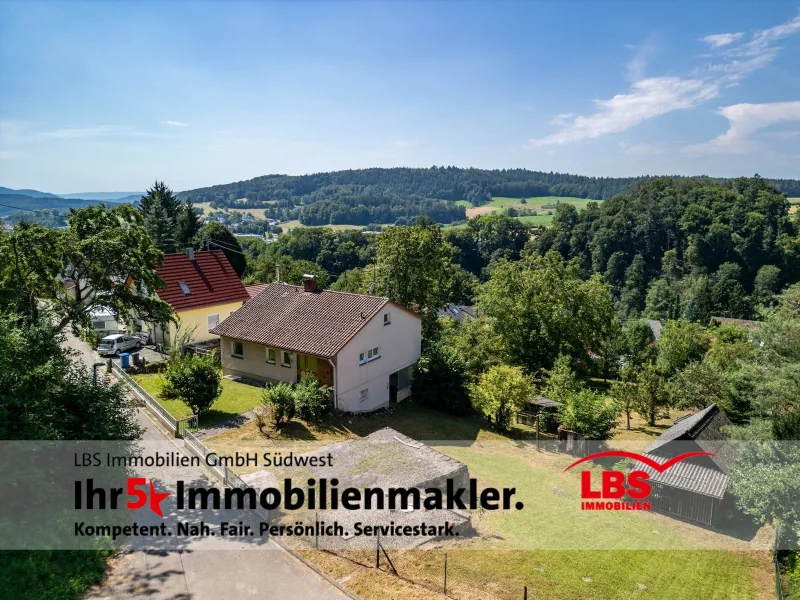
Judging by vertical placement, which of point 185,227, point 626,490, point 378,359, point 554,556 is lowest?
point 626,490

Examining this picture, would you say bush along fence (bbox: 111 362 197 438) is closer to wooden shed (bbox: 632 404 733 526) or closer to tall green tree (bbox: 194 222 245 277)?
wooden shed (bbox: 632 404 733 526)

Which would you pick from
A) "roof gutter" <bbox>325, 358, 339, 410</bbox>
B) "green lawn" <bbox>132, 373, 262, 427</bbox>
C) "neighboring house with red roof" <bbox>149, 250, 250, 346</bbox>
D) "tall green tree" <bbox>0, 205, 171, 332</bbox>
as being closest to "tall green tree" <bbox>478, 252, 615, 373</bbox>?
"roof gutter" <bbox>325, 358, 339, 410</bbox>

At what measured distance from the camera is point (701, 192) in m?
123

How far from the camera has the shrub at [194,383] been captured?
21.2 meters

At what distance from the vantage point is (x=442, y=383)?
97.4 feet

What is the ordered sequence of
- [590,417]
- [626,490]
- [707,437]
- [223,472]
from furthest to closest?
[590,417]
[707,437]
[626,490]
[223,472]

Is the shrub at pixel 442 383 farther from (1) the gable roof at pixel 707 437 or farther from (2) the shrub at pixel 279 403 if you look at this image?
(1) the gable roof at pixel 707 437

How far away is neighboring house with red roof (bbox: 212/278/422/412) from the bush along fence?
5.64 meters

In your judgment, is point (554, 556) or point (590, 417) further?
point (590, 417)

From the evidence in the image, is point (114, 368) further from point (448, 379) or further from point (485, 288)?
point (485, 288)

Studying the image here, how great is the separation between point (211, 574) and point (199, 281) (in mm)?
26885

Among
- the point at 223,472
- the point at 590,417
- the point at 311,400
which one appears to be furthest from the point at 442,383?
the point at 223,472

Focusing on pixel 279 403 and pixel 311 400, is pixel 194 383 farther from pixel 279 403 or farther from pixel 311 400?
pixel 311 400

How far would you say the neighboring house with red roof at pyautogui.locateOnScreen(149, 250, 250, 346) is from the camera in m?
33.6
